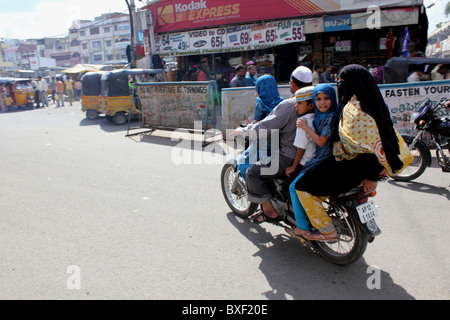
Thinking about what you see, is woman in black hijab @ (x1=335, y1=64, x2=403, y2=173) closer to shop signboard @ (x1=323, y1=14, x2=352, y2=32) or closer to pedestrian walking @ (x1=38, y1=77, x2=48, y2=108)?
shop signboard @ (x1=323, y1=14, x2=352, y2=32)

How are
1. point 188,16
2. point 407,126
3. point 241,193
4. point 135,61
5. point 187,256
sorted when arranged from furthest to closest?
point 135,61, point 188,16, point 407,126, point 241,193, point 187,256

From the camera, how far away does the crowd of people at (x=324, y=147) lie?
261 centimetres

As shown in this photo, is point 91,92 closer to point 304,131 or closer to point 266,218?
point 266,218

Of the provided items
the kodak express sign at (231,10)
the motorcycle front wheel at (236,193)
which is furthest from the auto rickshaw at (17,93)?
the motorcycle front wheel at (236,193)

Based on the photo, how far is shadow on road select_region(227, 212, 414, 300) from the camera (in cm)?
270

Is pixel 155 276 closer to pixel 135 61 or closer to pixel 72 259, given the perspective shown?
pixel 72 259

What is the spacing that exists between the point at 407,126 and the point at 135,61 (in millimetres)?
14795

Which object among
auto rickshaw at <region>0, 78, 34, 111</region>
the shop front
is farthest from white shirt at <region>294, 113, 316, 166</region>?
auto rickshaw at <region>0, 78, 34, 111</region>

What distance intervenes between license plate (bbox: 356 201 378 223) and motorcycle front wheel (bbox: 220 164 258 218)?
1398 mm

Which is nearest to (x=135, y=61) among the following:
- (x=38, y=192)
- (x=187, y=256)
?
(x=38, y=192)

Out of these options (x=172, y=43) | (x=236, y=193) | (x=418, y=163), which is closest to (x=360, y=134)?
(x=236, y=193)

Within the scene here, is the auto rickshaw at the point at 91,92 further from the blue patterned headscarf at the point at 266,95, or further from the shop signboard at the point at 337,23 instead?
the blue patterned headscarf at the point at 266,95

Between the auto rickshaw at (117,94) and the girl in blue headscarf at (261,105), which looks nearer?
the girl in blue headscarf at (261,105)

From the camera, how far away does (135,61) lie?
60.0 feet
